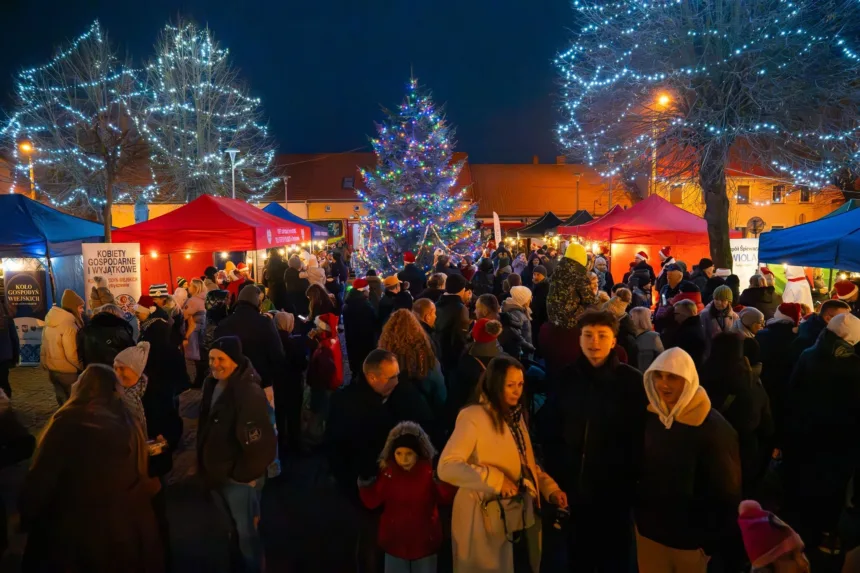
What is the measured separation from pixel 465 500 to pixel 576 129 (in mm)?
17363

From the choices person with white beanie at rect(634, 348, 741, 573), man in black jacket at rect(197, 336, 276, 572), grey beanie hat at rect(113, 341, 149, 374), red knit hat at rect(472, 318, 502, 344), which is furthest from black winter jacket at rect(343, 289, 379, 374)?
person with white beanie at rect(634, 348, 741, 573)

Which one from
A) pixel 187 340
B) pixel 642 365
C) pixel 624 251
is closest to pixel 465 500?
pixel 642 365

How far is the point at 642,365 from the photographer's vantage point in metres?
5.67

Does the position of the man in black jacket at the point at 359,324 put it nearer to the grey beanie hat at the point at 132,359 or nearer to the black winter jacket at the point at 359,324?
the black winter jacket at the point at 359,324

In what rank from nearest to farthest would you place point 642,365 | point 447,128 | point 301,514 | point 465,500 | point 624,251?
point 465,500 → point 301,514 → point 642,365 → point 624,251 → point 447,128

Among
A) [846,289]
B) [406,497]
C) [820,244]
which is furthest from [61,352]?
[820,244]

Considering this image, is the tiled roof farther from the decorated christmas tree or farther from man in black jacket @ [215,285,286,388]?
man in black jacket @ [215,285,286,388]

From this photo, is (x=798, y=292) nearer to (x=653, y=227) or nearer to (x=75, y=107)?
(x=653, y=227)

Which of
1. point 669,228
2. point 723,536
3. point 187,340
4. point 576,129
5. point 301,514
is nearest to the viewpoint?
point 723,536

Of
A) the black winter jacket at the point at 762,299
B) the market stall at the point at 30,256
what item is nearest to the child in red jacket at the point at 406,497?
the black winter jacket at the point at 762,299

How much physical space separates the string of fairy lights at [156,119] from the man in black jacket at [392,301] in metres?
20.5

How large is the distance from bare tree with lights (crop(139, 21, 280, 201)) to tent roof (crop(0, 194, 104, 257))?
17.2 metres

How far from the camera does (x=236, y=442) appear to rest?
3.74 m

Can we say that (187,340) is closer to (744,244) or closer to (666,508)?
(666,508)
